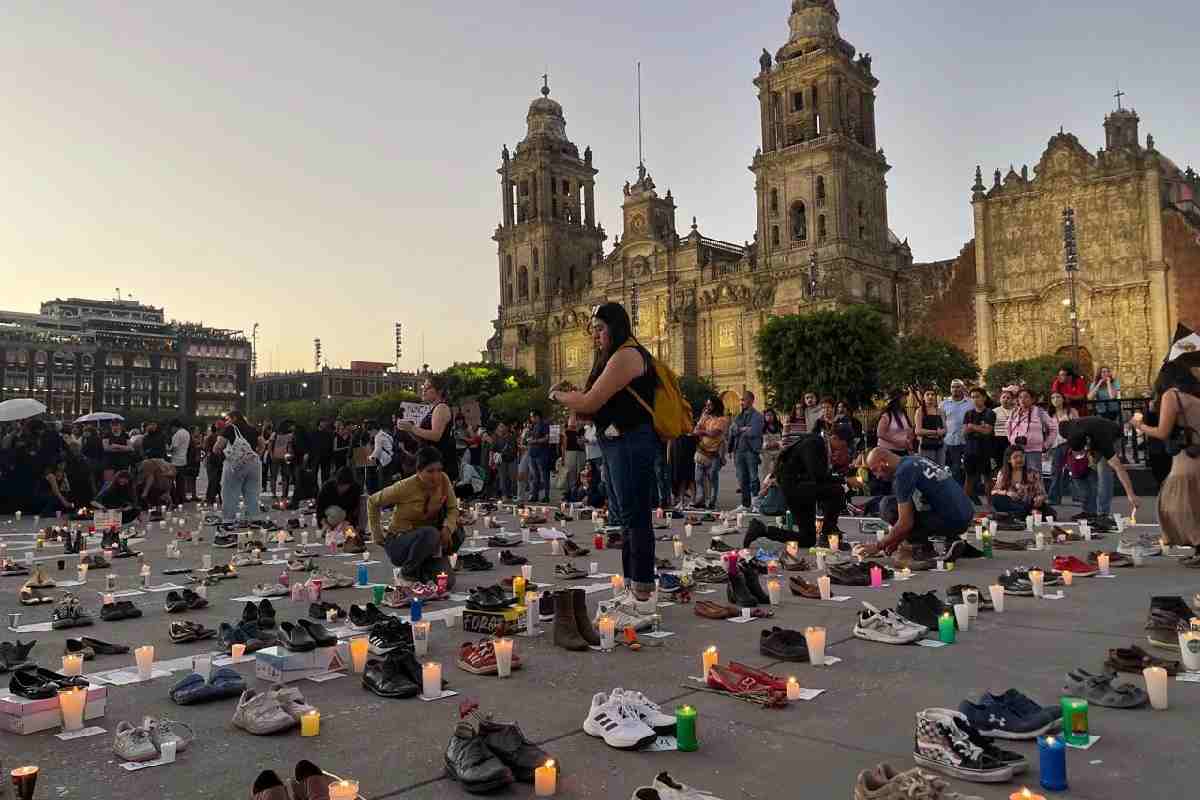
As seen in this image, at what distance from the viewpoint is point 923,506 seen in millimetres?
9117

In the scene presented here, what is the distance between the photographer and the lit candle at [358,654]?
17.3 ft

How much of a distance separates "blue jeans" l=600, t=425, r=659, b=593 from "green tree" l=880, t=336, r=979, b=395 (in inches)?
1554

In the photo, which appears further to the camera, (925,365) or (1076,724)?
(925,365)

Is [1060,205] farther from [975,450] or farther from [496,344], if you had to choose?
[496,344]

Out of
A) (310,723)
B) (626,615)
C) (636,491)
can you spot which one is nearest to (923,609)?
(626,615)

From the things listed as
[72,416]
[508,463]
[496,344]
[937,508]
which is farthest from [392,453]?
[72,416]

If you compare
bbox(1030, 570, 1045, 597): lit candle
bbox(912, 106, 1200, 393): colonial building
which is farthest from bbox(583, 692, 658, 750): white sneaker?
bbox(912, 106, 1200, 393): colonial building

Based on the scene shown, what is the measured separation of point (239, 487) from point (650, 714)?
12.6 m

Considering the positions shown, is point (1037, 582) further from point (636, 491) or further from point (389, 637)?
point (389, 637)

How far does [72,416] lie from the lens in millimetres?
121875

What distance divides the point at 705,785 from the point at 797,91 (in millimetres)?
68682

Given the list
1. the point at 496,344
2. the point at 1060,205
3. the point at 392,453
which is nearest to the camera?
the point at 392,453

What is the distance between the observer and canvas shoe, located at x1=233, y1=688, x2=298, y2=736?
13.7ft

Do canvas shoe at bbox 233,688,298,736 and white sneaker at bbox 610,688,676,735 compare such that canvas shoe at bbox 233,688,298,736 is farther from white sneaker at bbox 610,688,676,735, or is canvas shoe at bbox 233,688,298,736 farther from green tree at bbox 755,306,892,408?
green tree at bbox 755,306,892,408
